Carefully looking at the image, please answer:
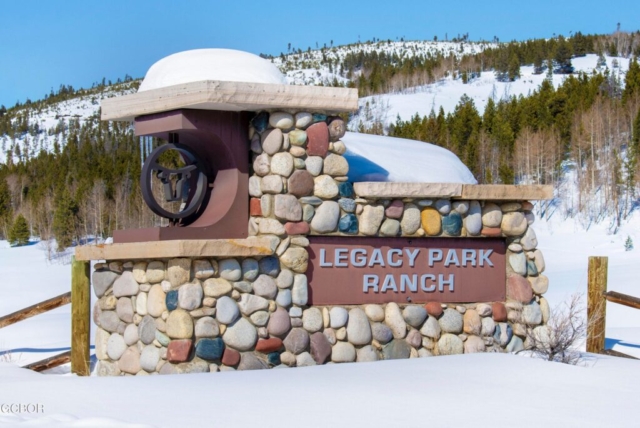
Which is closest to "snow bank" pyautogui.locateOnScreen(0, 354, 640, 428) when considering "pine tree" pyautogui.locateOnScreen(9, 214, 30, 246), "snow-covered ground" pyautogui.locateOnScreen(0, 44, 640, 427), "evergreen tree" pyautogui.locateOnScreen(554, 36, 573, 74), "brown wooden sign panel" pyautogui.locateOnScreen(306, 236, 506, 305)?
"snow-covered ground" pyautogui.locateOnScreen(0, 44, 640, 427)

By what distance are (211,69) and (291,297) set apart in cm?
235

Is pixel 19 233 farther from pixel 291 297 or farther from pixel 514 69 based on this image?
pixel 514 69

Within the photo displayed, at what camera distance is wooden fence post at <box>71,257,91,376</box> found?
10320mm

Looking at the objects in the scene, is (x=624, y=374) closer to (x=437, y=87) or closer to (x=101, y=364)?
(x=101, y=364)

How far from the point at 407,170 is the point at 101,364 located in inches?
154

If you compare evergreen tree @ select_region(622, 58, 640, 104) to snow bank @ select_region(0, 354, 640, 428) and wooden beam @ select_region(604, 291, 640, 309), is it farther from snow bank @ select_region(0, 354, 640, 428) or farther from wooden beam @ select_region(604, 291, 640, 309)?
snow bank @ select_region(0, 354, 640, 428)

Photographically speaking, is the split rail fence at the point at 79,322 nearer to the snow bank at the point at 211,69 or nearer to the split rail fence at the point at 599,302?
the snow bank at the point at 211,69

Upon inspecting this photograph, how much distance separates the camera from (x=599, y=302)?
1130cm

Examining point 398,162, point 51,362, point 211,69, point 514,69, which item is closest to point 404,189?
point 398,162

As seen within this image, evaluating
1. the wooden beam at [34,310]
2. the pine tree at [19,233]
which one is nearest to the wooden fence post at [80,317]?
the wooden beam at [34,310]

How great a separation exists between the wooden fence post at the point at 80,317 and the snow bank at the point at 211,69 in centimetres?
221

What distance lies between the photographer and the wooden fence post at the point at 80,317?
33.9ft

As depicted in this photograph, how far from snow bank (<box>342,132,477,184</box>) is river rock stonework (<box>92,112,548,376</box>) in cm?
65

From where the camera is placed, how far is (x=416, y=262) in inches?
384
